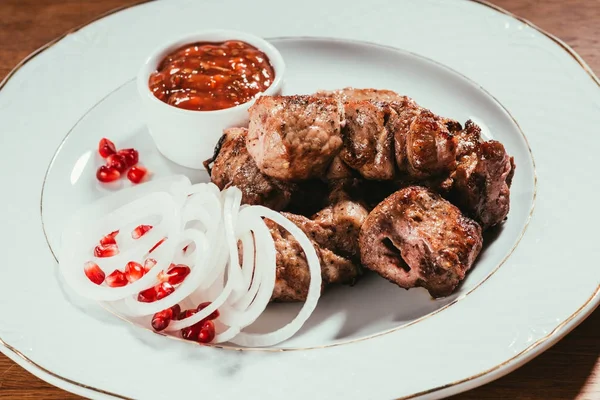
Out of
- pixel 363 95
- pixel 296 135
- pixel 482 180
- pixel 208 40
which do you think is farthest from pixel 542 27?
pixel 296 135

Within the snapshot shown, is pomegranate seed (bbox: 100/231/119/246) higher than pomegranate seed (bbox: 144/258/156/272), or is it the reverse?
pomegranate seed (bbox: 144/258/156/272)

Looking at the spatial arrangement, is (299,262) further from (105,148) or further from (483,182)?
(105,148)

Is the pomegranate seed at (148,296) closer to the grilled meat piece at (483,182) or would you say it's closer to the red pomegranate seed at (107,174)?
the red pomegranate seed at (107,174)

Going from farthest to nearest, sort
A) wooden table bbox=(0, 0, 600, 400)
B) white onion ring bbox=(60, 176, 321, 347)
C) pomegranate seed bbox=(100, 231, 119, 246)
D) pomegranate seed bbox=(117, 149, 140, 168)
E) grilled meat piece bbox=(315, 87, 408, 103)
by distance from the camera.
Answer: pomegranate seed bbox=(117, 149, 140, 168) → grilled meat piece bbox=(315, 87, 408, 103) → pomegranate seed bbox=(100, 231, 119, 246) → white onion ring bbox=(60, 176, 321, 347) → wooden table bbox=(0, 0, 600, 400)

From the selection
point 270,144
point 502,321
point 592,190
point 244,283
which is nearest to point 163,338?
point 244,283

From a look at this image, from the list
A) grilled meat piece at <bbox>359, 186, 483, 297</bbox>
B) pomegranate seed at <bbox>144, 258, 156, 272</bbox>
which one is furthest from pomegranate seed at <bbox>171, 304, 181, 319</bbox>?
grilled meat piece at <bbox>359, 186, 483, 297</bbox>

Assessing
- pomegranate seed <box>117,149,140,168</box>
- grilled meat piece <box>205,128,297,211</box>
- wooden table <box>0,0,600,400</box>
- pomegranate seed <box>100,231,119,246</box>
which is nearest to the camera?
wooden table <box>0,0,600,400</box>

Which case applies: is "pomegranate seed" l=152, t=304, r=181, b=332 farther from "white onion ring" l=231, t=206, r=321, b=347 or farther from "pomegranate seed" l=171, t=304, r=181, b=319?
"white onion ring" l=231, t=206, r=321, b=347

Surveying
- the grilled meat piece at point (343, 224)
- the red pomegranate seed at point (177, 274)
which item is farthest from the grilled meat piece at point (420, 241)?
the red pomegranate seed at point (177, 274)

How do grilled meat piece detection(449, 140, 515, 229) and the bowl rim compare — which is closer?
grilled meat piece detection(449, 140, 515, 229)

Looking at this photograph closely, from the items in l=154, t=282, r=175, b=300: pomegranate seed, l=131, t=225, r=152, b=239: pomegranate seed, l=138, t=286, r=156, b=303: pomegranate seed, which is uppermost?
l=131, t=225, r=152, b=239: pomegranate seed
